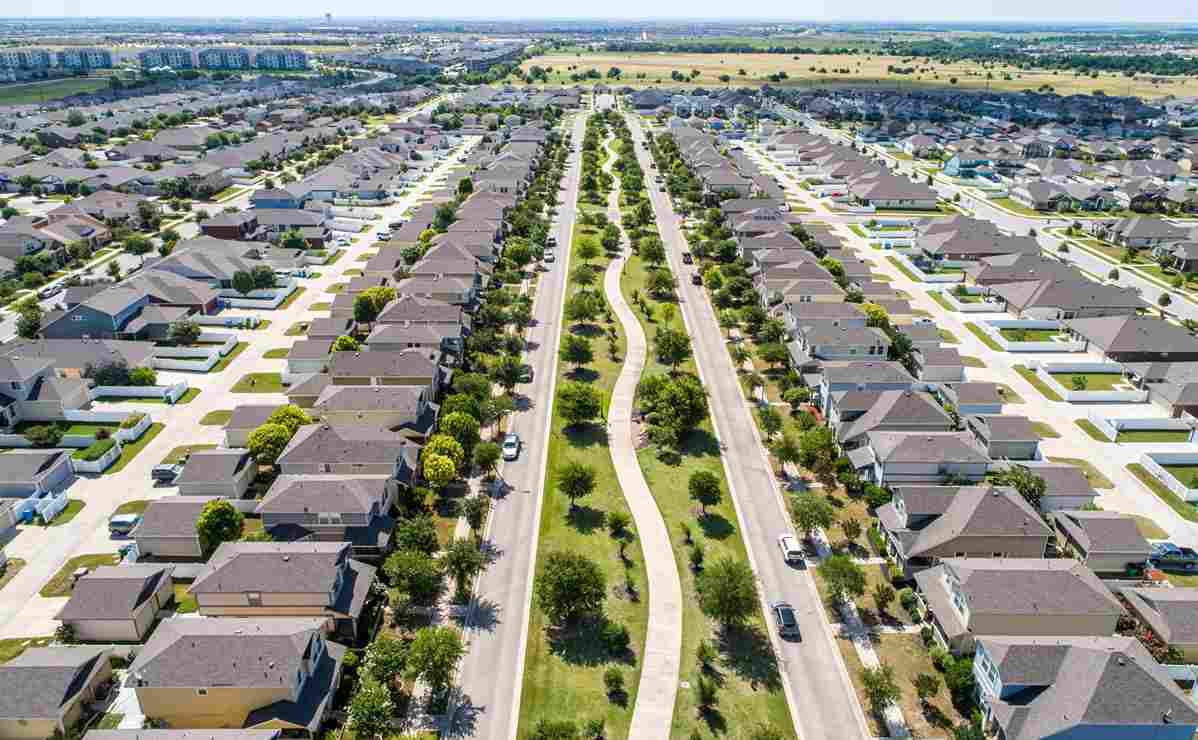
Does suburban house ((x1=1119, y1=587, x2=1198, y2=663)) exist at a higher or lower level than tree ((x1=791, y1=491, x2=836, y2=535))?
lower

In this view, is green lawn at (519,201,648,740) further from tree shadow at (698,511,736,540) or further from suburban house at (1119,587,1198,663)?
suburban house at (1119,587,1198,663)

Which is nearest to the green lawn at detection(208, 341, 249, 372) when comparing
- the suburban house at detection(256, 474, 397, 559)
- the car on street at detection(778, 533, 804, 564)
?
the suburban house at detection(256, 474, 397, 559)

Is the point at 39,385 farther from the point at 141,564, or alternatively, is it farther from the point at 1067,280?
the point at 1067,280

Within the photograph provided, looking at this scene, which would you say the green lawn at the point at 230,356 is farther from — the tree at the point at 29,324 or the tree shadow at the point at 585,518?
the tree shadow at the point at 585,518

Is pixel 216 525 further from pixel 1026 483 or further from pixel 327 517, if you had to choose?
pixel 1026 483

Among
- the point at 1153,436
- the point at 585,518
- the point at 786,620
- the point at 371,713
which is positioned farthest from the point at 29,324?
the point at 1153,436

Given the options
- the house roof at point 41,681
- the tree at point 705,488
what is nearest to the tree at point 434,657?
the house roof at point 41,681
